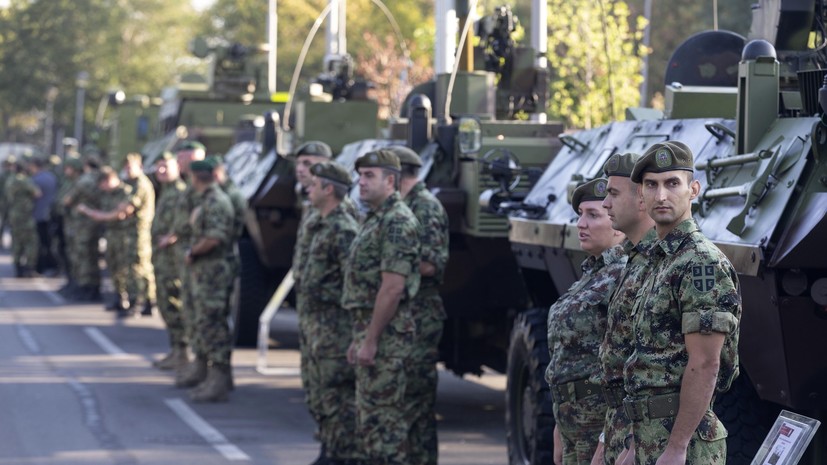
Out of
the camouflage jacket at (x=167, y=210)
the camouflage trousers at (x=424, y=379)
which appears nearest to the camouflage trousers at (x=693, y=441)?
the camouflage trousers at (x=424, y=379)

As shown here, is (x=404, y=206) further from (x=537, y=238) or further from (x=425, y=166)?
(x=425, y=166)

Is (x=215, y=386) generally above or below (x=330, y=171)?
below

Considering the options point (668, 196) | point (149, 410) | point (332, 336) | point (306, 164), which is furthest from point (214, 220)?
point (668, 196)

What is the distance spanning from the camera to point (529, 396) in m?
7.91

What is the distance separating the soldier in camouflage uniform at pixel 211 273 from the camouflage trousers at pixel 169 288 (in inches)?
56.1

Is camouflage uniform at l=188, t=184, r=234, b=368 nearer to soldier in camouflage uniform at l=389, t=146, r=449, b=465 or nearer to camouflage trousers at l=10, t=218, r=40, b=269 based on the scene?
soldier in camouflage uniform at l=389, t=146, r=449, b=465

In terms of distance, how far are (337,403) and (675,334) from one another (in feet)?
14.2

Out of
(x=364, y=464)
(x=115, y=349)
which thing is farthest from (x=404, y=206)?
(x=115, y=349)

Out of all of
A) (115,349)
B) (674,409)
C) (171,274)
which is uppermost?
(674,409)

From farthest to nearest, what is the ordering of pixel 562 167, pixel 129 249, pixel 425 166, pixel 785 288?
pixel 129 249 < pixel 425 166 < pixel 562 167 < pixel 785 288

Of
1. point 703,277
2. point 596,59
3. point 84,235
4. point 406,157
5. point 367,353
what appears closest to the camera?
point 703,277

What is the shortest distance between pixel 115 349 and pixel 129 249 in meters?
2.75

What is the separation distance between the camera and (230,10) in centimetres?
5309

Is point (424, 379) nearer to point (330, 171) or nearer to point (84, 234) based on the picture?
point (330, 171)
